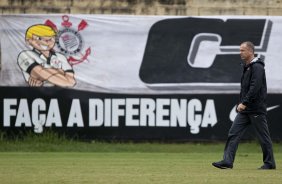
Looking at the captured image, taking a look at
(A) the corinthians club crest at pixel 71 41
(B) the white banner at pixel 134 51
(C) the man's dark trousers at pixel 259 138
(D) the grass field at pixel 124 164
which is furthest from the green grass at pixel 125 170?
(A) the corinthians club crest at pixel 71 41

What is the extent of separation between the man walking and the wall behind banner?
7326mm

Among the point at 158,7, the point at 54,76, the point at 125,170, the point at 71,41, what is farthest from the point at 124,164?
the point at 158,7

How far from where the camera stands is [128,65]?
19.1 metres

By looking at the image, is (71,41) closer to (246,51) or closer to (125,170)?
(125,170)

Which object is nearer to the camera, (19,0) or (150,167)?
(150,167)

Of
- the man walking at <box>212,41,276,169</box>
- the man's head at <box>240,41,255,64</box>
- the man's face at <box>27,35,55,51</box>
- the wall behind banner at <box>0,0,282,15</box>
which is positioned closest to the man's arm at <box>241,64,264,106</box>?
the man walking at <box>212,41,276,169</box>

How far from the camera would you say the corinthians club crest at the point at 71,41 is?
1895 cm

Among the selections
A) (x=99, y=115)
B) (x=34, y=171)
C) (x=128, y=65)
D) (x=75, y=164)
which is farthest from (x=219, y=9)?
(x=34, y=171)

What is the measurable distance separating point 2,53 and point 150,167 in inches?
292

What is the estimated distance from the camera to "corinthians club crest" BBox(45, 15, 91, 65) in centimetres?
1895

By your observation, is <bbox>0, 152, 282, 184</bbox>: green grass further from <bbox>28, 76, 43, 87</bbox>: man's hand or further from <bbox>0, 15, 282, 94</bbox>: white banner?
<bbox>0, 15, 282, 94</bbox>: white banner

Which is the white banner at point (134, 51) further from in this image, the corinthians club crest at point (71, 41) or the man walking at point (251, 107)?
the man walking at point (251, 107)

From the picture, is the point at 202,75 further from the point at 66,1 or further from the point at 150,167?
the point at 150,167

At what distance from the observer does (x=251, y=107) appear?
12.1m
